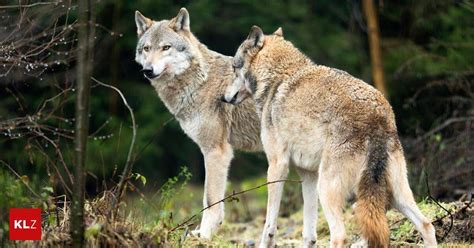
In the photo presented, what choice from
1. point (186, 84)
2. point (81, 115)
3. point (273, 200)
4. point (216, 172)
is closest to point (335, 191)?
point (273, 200)

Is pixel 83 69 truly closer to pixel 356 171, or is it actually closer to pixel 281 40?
pixel 356 171

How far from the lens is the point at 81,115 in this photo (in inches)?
201

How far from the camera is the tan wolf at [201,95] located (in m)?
8.73

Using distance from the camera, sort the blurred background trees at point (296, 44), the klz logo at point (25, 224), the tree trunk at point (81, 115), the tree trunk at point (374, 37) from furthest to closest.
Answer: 1. the tree trunk at point (374, 37)
2. the blurred background trees at point (296, 44)
3. the klz logo at point (25, 224)
4. the tree trunk at point (81, 115)

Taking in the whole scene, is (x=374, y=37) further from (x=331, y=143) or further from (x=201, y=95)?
(x=331, y=143)

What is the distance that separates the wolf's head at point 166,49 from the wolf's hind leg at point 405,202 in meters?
3.23

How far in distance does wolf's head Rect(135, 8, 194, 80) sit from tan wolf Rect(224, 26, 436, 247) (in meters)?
1.36

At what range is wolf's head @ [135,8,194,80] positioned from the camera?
Result: 884 centimetres

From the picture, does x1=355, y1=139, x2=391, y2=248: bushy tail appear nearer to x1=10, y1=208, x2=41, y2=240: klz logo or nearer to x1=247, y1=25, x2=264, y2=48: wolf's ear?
x1=247, y1=25, x2=264, y2=48: wolf's ear

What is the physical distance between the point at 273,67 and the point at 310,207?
1332 mm

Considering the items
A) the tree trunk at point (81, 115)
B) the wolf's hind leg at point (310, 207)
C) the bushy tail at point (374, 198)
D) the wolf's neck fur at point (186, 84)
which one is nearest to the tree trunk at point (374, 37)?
the wolf's neck fur at point (186, 84)

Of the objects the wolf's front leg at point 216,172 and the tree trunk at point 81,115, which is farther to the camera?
the wolf's front leg at point 216,172

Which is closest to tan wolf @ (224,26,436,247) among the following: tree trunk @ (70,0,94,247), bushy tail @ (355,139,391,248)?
bushy tail @ (355,139,391,248)

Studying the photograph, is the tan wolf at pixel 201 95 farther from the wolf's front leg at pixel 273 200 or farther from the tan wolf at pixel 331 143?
the wolf's front leg at pixel 273 200
